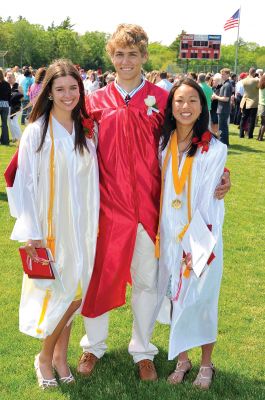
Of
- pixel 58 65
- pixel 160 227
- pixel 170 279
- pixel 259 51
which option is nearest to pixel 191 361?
pixel 170 279

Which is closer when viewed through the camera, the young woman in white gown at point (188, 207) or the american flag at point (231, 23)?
the young woman in white gown at point (188, 207)

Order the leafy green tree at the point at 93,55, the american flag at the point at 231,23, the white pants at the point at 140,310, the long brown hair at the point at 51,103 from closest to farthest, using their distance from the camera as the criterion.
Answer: the long brown hair at the point at 51,103
the white pants at the point at 140,310
the american flag at the point at 231,23
the leafy green tree at the point at 93,55

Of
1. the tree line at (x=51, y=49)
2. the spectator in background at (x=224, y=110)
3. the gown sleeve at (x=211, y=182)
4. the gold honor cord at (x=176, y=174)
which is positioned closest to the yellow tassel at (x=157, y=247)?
the gold honor cord at (x=176, y=174)

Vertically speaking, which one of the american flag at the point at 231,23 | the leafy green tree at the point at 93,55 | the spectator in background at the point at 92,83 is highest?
the american flag at the point at 231,23

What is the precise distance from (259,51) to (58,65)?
124311 mm

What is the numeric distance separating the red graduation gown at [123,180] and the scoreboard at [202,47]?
33.9 meters

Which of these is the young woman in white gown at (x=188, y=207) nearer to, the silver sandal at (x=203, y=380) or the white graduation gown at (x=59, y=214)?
the silver sandal at (x=203, y=380)

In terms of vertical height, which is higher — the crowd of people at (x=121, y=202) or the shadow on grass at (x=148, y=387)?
the crowd of people at (x=121, y=202)

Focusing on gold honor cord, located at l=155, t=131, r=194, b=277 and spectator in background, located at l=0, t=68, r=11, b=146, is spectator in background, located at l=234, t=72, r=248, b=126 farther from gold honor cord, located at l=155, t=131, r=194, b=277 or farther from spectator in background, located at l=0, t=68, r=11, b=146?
gold honor cord, located at l=155, t=131, r=194, b=277

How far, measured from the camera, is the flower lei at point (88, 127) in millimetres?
3400

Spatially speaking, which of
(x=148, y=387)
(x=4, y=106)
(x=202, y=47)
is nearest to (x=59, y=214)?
(x=148, y=387)

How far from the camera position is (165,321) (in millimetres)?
3867

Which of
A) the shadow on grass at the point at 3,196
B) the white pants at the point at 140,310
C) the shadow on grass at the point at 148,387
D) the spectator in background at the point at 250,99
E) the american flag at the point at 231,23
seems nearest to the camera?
the shadow on grass at the point at 148,387

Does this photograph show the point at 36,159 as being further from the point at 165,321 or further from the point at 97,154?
the point at 165,321
